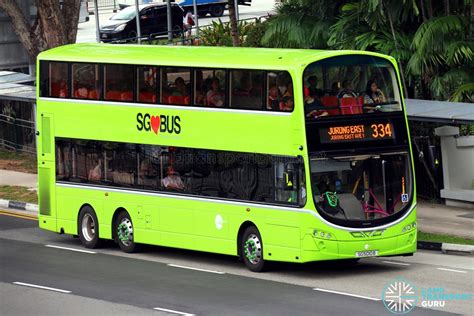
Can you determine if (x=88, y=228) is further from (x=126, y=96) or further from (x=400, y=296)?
(x=400, y=296)

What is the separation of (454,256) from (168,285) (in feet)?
19.7

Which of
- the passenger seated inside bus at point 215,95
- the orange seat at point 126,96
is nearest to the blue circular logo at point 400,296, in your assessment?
the passenger seated inside bus at point 215,95

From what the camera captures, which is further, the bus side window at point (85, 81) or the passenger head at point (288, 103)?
the bus side window at point (85, 81)

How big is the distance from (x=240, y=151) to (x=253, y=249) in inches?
70.1

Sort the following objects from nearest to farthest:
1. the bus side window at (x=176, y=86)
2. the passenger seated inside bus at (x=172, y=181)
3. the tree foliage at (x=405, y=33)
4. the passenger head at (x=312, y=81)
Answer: the passenger head at (x=312, y=81), the bus side window at (x=176, y=86), the passenger seated inside bus at (x=172, y=181), the tree foliage at (x=405, y=33)

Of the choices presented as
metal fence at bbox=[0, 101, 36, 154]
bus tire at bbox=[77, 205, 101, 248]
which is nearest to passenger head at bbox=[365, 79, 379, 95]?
bus tire at bbox=[77, 205, 101, 248]

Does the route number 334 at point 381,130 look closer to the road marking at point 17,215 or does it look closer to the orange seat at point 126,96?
the orange seat at point 126,96

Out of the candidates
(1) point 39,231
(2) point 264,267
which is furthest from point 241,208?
(1) point 39,231

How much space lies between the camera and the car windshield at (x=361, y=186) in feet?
66.1

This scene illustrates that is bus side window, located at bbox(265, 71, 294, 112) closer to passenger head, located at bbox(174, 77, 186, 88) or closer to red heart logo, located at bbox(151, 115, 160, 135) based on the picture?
passenger head, located at bbox(174, 77, 186, 88)

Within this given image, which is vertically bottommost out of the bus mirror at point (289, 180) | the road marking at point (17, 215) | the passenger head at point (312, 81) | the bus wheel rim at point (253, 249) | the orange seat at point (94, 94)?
the road marking at point (17, 215)

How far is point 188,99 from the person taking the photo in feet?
73.6

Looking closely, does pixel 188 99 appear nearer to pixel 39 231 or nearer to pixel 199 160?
pixel 199 160

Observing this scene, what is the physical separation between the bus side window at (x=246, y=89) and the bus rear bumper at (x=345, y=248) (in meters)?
2.66
